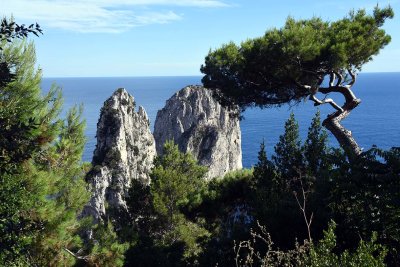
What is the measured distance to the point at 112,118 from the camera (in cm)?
5362

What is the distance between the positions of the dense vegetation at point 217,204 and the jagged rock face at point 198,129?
58.7m

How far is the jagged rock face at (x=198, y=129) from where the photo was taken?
7519 centimetres

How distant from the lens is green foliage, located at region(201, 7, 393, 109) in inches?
408

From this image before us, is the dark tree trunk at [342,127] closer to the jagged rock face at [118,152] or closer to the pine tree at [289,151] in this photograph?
the pine tree at [289,151]

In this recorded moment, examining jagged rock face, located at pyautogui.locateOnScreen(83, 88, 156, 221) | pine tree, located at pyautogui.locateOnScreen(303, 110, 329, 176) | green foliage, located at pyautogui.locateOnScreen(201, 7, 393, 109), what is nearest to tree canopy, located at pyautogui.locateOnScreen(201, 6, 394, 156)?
green foliage, located at pyautogui.locateOnScreen(201, 7, 393, 109)

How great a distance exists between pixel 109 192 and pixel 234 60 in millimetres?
41226

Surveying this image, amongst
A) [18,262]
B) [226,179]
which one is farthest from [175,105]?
[18,262]

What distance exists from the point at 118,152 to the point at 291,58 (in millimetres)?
43362

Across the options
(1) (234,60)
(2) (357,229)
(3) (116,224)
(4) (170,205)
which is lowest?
(3) (116,224)

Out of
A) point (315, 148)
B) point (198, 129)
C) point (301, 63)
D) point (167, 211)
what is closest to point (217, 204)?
point (315, 148)

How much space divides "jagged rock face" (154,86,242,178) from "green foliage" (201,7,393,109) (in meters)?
60.7

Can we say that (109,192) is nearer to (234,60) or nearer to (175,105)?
(175,105)

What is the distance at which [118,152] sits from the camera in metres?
51.7

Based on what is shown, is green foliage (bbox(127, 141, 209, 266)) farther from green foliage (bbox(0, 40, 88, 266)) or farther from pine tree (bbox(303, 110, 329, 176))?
pine tree (bbox(303, 110, 329, 176))
